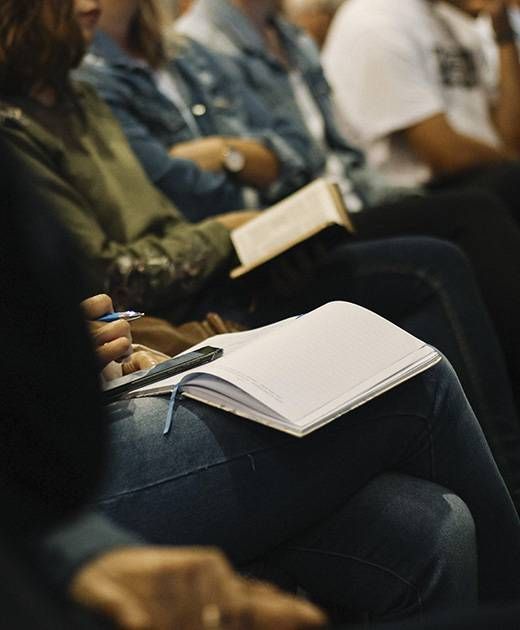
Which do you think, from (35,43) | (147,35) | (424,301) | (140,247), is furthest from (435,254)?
(147,35)

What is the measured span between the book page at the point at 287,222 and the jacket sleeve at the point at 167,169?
27 centimetres

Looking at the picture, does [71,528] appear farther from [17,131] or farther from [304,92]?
[304,92]

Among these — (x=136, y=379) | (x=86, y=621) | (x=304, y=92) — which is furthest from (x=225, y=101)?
(x=86, y=621)

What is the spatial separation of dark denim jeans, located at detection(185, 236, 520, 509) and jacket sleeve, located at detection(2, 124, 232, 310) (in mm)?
51

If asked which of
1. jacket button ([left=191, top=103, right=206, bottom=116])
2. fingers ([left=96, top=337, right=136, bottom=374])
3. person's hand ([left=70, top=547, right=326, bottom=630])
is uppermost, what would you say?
person's hand ([left=70, top=547, right=326, bottom=630])

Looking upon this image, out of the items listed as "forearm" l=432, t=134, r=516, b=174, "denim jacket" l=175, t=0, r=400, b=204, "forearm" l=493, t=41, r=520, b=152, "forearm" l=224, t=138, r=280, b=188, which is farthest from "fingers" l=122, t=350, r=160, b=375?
"forearm" l=493, t=41, r=520, b=152

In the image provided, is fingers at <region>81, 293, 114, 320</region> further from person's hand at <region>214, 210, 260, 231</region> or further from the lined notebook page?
person's hand at <region>214, 210, 260, 231</region>

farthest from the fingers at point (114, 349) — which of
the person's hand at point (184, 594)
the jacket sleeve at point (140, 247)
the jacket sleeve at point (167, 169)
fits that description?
the jacket sleeve at point (167, 169)

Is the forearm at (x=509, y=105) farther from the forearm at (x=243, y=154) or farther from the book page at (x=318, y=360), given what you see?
the book page at (x=318, y=360)

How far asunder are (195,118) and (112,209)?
0.63 metres

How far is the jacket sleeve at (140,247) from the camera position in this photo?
1.51 meters

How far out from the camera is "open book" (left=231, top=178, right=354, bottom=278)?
1648 mm

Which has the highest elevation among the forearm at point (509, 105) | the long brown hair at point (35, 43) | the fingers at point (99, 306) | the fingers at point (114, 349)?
the long brown hair at point (35, 43)

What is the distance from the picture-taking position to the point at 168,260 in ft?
5.30
